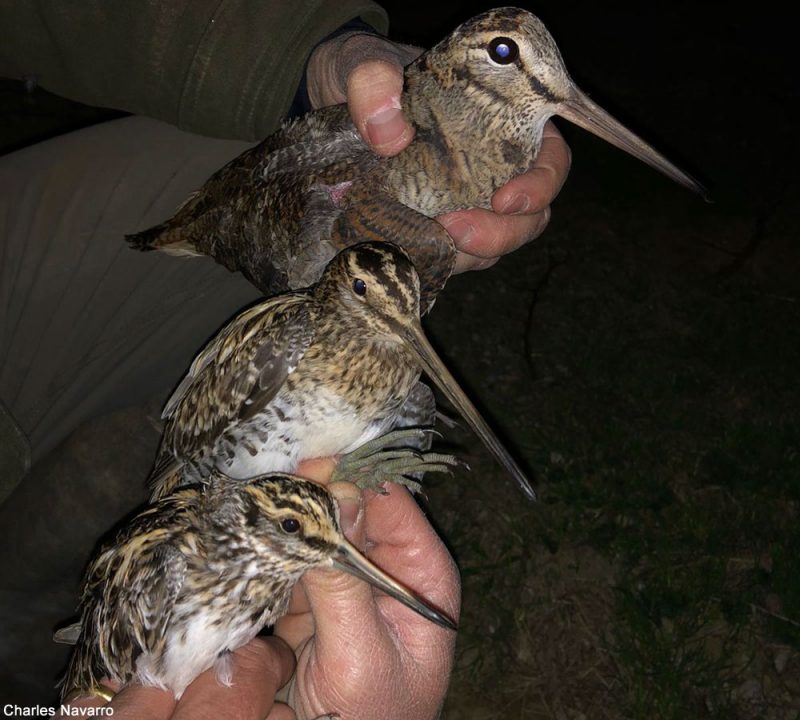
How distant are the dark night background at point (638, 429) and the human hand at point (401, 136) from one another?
6.72 ft

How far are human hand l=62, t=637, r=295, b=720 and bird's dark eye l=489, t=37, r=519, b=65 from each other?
1998mm

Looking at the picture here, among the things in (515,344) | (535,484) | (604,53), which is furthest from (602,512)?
(604,53)

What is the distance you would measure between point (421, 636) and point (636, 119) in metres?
6.24

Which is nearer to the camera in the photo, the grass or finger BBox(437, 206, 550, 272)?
finger BBox(437, 206, 550, 272)

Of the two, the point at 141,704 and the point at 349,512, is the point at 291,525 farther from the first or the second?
the point at 141,704

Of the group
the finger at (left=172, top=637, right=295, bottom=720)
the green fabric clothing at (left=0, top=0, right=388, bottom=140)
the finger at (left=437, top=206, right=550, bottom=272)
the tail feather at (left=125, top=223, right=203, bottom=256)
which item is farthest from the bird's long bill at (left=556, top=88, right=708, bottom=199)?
the finger at (left=172, top=637, right=295, bottom=720)

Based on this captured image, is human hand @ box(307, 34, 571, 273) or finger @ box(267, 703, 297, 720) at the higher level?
human hand @ box(307, 34, 571, 273)

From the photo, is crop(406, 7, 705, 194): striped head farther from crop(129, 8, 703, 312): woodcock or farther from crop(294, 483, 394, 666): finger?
crop(294, 483, 394, 666): finger

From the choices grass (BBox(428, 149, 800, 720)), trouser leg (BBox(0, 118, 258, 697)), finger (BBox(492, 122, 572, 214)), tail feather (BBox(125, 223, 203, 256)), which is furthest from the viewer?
grass (BBox(428, 149, 800, 720))

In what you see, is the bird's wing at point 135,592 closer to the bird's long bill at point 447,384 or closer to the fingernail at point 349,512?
the fingernail at point 349,512

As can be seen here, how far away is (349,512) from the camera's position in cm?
244

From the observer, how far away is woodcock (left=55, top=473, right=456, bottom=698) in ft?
7.22

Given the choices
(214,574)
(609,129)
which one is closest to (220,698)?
(214,574)

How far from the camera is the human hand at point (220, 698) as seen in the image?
222 centimetres
